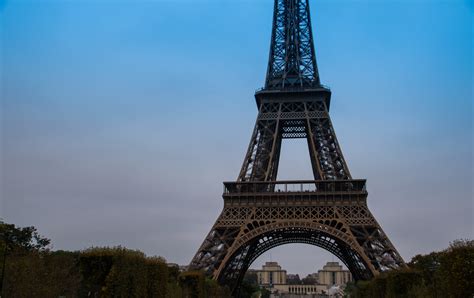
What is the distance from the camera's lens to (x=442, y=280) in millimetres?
26141

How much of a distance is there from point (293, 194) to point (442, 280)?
20214 mm

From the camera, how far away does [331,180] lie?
146ft

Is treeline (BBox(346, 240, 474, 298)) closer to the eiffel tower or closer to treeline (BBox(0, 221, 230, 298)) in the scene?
the eiffel tower

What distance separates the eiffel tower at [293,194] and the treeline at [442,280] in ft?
10.8

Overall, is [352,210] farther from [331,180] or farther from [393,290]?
[393,290]

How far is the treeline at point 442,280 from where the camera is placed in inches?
958

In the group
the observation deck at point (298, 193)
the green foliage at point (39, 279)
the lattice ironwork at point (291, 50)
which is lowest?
the green foliage at point (39, 279)

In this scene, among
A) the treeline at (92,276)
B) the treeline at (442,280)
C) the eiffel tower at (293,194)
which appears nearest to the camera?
the treeline at (442,280)

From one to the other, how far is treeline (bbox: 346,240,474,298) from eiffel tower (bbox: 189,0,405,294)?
331cm

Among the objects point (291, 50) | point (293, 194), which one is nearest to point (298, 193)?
point (293, 194)

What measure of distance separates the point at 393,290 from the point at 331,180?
12.9 meters

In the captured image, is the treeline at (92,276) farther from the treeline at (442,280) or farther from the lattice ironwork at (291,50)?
the lattice ironwork at (291,50)

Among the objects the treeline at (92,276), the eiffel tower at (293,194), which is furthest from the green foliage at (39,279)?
the eiffel tower at (293,194)

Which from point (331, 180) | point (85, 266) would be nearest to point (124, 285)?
point (85, 266)
